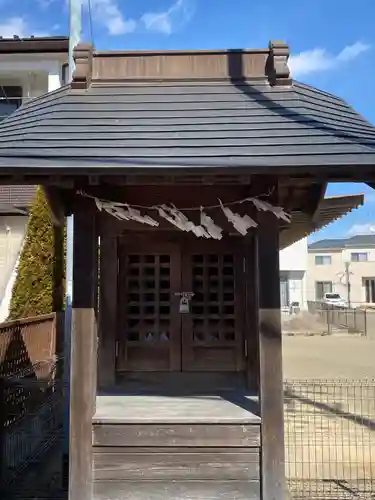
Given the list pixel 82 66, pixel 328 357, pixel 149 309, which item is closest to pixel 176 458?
pixel 149 309

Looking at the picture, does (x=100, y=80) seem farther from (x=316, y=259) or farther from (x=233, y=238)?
(x=316, y=259)

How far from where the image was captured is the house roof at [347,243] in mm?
62750

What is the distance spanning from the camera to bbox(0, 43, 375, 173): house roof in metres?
4.19

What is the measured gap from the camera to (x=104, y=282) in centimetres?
602

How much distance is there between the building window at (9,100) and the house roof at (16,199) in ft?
8.16

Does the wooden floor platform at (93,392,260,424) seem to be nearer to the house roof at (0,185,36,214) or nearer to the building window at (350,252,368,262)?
the house roof at (0,185,36,214)

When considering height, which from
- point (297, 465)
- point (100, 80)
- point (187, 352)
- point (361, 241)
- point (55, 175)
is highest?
point (361, 241)

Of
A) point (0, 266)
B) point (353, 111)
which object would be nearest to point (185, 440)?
point (353, 111)

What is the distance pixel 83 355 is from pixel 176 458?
1.27m

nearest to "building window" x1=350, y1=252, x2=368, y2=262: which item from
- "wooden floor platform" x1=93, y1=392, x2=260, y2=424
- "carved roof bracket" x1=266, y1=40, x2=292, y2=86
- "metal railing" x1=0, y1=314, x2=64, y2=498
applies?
"metal railing" x1=0, y1=314, x2=64, y2=498

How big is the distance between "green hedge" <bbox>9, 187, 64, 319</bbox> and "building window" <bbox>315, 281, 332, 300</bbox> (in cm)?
5088

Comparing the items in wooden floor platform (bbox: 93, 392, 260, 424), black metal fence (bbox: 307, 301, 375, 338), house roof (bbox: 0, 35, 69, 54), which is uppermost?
house roof (bbox: 0, 35, 69, 54)

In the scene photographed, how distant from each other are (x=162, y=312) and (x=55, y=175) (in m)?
2.54

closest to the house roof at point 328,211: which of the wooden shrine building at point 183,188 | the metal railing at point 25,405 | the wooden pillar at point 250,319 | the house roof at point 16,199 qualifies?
the wooden shrine building at point 183,188
